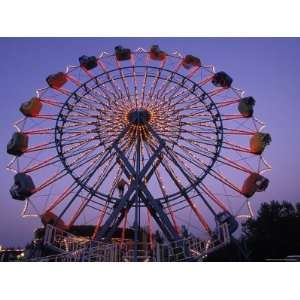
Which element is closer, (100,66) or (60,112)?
(60,112)

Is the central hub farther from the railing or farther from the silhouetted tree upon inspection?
the silhouetted tree

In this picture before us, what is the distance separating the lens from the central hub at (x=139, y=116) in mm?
13109

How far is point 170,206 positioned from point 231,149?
3.25 meters

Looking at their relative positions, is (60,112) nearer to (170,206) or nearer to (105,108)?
(105,108)

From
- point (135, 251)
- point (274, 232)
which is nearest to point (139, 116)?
point (135, 251)

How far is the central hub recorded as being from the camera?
13109 mm

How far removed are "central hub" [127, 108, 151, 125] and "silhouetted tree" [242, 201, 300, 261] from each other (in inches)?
520

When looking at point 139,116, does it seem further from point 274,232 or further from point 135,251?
point 274,232

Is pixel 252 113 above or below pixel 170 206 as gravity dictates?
above

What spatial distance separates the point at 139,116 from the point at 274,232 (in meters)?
17.5

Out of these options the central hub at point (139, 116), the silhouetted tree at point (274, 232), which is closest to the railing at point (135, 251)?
the central hub at point (139, 116)

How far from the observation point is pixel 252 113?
526 inches

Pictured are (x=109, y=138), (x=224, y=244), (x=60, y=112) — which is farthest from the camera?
(x=109, y=138)
